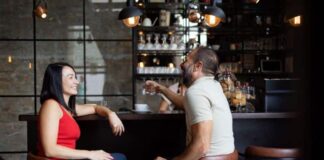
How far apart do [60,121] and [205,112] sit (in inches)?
31.7

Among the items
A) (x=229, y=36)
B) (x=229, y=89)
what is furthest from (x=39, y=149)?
(x=229, y=36)

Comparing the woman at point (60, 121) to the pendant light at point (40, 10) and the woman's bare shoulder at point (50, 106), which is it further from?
the pendant light at point (40, 10)

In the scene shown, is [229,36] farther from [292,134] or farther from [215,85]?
[292,134]

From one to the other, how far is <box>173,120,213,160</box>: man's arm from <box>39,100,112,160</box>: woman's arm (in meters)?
0.55

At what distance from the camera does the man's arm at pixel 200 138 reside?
1965 millimetres

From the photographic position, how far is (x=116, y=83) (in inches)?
222

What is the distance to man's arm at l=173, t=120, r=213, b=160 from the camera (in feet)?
6.45

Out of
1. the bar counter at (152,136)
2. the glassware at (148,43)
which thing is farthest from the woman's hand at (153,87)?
the glassware at (148,43)

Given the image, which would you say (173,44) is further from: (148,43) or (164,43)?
(148,43)

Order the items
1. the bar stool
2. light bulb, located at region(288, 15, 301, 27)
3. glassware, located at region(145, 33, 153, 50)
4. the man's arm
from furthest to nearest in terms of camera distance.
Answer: glassware, located at region(145, 33, 153, 50) < the bar stool < the man's arm < light bulb, located at region(288, 15, 301, 27)

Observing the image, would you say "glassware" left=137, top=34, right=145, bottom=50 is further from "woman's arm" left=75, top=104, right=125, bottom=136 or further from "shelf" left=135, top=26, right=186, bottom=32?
"woman's arm" left=75, top=104, right=125, bottom=136

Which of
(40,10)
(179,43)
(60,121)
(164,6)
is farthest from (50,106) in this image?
(164,6)

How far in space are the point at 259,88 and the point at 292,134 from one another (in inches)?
123

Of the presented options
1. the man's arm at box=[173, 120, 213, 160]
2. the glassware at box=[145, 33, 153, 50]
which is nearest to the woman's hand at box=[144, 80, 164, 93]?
the man's arm at box=[173, 120, 213, 160]
